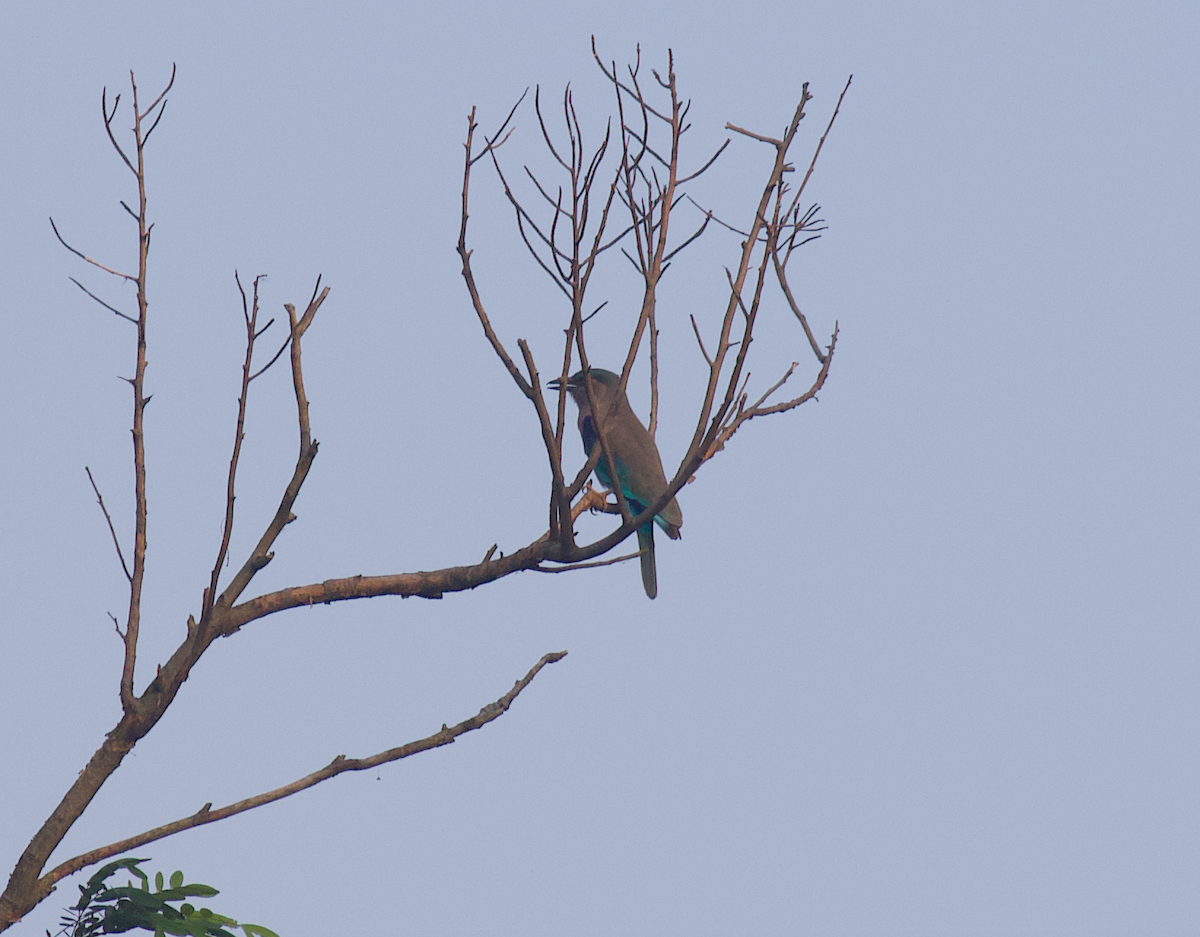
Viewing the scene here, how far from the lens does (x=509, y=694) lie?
3316mm

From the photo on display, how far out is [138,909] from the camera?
127 inches

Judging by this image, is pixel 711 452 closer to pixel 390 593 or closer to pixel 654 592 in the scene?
pixel 390 593

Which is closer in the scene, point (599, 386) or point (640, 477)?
point (640, 477)

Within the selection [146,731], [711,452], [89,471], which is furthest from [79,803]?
[711,452]

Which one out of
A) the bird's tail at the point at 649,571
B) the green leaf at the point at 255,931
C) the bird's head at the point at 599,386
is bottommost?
the green leaf at the point at 255,931

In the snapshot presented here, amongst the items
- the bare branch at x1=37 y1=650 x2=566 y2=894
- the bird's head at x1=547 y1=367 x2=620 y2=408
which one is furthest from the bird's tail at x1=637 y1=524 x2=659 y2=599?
the bare branch at x1=37 y1=650 x2=566 y2=894

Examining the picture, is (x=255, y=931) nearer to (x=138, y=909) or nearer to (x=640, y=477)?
(x=138, y=909)

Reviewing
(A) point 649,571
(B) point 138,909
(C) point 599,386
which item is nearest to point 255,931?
(B) point 138,909

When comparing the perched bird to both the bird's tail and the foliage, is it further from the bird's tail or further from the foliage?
the foliage

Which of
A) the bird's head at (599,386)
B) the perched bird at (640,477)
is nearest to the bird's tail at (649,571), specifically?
the perched bird at (640,477)

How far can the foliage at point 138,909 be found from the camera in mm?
3205

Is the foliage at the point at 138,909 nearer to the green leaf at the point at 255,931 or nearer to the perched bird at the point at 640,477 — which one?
the green leaf at the point at 255,931

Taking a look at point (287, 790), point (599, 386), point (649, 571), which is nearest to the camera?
point (287, 790)

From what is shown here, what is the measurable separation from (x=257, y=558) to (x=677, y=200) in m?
1.52
